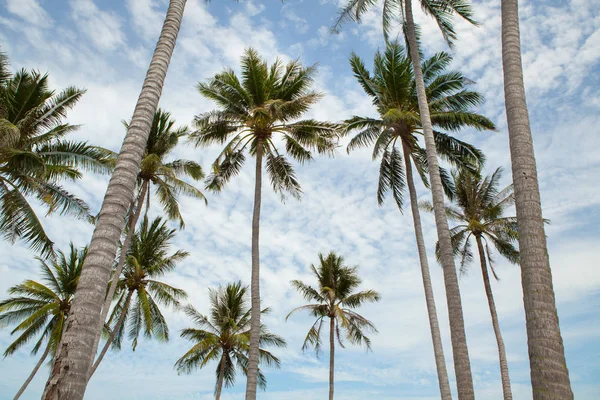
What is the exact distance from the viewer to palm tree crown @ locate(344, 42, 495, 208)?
1717cm

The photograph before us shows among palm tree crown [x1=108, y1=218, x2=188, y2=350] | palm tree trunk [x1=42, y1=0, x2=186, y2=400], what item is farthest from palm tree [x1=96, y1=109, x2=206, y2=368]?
palm tree trunk [x1=42, y1=0, x2=186, y2=400]

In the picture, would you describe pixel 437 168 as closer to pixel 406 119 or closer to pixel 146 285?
pixel 406 119

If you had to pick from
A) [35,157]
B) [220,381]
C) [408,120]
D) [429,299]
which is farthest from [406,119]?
[220,381]

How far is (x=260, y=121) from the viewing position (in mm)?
17344

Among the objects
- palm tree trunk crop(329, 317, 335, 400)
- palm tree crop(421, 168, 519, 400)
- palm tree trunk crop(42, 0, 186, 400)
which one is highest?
palm tree crop(421, 168, 519, 400)

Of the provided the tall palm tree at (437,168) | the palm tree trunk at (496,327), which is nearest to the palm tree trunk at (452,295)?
the tall palm tree at (437,168)

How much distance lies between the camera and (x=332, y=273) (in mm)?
27547

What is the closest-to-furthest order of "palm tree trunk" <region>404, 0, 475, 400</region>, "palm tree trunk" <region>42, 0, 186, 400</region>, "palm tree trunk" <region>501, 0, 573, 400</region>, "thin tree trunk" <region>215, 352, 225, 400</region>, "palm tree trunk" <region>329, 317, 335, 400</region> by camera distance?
"palm tree trunk" <region>42, 0, 186, 400</region>
"palm tree trunk" <region>501, 0, 573, 400</region>
"palm tree trunk" <region>404, 0, 475, 400</region>
"palm tree trunk" <region>329, 317, 335, 400</region>
"thin tree trunk" <region>215, 352, 225, 400</region>

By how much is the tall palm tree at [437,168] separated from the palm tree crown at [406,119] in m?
2.48

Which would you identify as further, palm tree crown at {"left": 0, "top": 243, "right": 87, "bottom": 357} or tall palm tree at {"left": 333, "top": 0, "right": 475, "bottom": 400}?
palm tree crown at {"left": 0, "top": 243, "right": 87, "bottom": 357}

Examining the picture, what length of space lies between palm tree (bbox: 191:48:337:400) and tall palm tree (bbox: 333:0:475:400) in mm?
4077

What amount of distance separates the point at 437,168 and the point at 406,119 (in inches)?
176

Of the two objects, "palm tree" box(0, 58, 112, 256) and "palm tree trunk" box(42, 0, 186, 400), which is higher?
"palm tree" box(0, 58, 112, 256)

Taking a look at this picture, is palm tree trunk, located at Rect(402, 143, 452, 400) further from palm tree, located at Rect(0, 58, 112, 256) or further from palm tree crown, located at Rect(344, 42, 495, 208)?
palm tree, located at Rect(0, 58, 112, 256)
